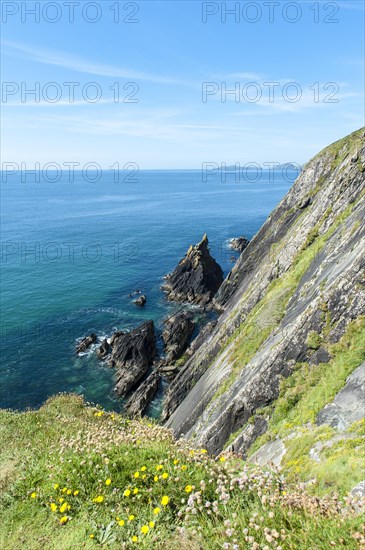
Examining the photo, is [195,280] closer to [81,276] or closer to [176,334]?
[176,334]

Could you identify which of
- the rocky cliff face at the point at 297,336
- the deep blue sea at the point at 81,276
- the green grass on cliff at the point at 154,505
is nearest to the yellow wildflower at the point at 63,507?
the green grass on cliff at the point at 154,505

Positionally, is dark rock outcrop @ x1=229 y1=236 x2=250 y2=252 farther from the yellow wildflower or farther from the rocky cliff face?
the yellow wildflower

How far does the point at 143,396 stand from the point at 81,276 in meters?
42.4

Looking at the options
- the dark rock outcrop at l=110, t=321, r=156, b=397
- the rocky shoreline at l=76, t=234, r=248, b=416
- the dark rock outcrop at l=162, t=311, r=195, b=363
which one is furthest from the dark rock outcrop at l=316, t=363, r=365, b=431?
the dark rock outcrop at l=162, t=311, r=195, b=363

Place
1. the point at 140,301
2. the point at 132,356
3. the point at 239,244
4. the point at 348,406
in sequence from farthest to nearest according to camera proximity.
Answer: the point at 239,244 → the point at 140,301 → the point at 132,356 → the point at 348,406

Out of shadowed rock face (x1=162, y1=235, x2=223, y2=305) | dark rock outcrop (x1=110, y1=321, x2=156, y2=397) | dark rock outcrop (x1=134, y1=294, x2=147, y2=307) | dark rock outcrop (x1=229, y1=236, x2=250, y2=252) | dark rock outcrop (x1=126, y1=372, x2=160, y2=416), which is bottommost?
dark rock outcrop (x1=126, y1=372, x2=160, y2=416)

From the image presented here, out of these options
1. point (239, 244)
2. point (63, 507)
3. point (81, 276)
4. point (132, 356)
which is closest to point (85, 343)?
point (132, 356)

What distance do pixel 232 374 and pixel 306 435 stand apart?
1041cm

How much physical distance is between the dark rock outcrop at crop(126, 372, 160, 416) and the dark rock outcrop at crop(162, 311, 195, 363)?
5068mm

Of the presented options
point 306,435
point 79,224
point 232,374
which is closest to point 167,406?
point 232,374

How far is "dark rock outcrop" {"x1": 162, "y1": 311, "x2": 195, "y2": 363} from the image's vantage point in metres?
46.3

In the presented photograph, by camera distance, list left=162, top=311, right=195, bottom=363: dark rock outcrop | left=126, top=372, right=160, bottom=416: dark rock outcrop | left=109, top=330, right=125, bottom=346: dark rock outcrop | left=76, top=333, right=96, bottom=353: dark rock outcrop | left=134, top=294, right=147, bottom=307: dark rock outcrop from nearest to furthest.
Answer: left=126, top=372, right=160, bottom=416: dark rock outcrop < left=162, top=311, right=195, bottom=363: dark rock outcrop < left=76, top=333, right=96, bottom=353: dark rock outcrop < left=109, top=330, right=125, bottom=346: dark rock outcrop < left=134, top=294, right=147, bottom=307: dark rock outcrop

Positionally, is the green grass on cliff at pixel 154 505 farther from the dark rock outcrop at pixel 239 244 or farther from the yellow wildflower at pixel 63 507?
the dark rock outcrop at pixel 239 244

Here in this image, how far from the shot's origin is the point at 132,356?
147ft
